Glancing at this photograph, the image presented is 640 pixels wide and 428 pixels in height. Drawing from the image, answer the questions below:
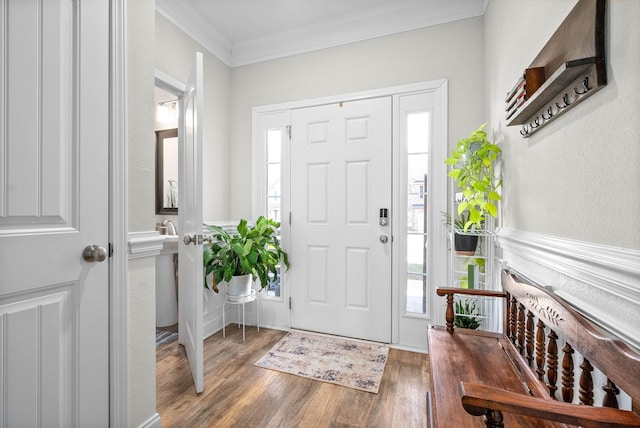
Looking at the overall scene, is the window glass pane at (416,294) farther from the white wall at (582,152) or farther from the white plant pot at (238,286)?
the white plant pot at (238,286)

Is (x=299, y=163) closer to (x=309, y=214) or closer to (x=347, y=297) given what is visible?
(x=309, y=214)

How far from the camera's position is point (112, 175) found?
1255 millimetres

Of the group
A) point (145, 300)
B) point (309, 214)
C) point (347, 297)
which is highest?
point (309, 214)

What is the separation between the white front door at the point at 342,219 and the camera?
256cm

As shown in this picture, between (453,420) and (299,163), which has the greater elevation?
(299,163)

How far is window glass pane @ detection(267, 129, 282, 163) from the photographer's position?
2.91 m

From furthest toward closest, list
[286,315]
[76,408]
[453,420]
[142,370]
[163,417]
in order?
[286,315], [163,417], [142,370], [76,408], [453,420]

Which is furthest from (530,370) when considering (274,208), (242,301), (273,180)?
(273,180)

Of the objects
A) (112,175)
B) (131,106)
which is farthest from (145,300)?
(131,106)

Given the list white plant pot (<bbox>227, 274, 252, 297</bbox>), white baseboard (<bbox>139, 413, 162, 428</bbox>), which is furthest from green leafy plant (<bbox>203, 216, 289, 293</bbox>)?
white baseboard (<bbox>139, 413, 162, 428</bbox>)

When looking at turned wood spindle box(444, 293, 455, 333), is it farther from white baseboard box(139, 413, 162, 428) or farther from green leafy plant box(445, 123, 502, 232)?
white baseboard box(139, 413, 162, 428)

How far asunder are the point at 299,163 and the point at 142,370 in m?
1.94

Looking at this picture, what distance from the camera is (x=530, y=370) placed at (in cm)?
118

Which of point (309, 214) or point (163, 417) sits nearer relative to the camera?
point (163, 417)
